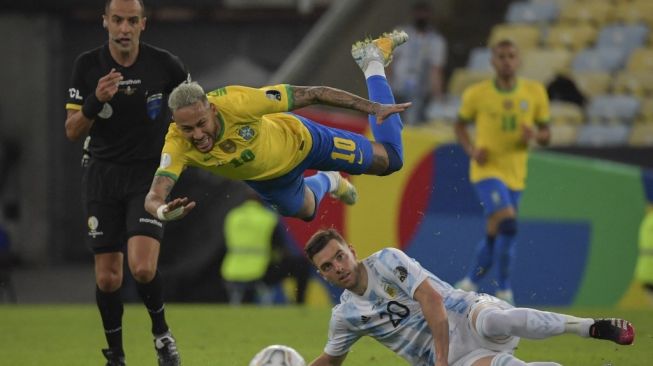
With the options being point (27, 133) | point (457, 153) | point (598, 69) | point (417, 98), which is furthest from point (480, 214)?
point (27, 133)

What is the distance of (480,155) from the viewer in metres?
14.5

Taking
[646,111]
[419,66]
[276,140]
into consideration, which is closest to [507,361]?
[276,140]

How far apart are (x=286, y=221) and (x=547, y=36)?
546 centimetres

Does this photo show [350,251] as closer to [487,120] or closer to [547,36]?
[487,120]

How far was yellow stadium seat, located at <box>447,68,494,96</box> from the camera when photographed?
20312mm

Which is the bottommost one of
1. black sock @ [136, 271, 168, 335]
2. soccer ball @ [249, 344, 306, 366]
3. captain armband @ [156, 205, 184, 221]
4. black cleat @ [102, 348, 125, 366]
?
black cleat @ [102, 348, 125, 366]

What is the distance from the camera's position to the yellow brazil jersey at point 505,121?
48.1 ft

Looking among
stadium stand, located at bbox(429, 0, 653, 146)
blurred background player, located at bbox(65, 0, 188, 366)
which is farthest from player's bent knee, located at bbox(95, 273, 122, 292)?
stadium stand, located at bbox(429, 0, 653, 146)

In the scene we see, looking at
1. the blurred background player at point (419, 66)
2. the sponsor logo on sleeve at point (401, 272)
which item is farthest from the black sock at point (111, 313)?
the blurred background player at point (419, 66)

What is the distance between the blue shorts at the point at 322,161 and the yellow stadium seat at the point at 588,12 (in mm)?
11606

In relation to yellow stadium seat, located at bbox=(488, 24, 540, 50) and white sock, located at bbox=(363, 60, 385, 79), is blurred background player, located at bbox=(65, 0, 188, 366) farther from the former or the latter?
yellow stadium seat, located at bbox=(488, 24, 540, 50)

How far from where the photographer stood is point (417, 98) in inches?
763

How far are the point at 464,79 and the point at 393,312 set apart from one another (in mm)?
12428

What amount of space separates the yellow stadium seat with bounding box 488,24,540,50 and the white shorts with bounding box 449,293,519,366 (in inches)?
508
